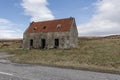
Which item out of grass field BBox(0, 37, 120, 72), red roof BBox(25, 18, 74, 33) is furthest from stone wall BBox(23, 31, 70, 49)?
grass field BBox(0, 37, 120, 72)

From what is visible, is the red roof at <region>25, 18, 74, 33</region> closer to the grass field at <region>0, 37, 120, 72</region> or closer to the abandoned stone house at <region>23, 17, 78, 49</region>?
the abandoned stone house at <region>23, 17, 78, 49</region>

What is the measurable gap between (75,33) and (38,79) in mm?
41093

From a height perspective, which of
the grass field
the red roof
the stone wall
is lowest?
the grass field

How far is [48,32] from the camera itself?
51469 millimetres

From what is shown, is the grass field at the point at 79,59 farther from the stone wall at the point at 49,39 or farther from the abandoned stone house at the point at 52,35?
the abandoned stone house at the point at 52,35

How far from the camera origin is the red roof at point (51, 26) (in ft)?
163

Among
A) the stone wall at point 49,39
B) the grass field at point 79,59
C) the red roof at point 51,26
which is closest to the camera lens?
the grass field at point 79,59

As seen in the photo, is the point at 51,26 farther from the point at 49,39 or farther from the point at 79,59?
the point at 79,59

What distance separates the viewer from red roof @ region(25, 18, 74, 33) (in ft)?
163

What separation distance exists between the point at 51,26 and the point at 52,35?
267 cm

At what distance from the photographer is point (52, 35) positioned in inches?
2002

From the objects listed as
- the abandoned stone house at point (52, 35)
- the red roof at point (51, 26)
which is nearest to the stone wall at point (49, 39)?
the abandoned stone house at point (52, 35)

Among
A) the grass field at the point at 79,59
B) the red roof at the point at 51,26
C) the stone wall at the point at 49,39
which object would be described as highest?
the red roof at the point at 51,26

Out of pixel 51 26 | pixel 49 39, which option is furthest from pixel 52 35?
pixel 51 26
